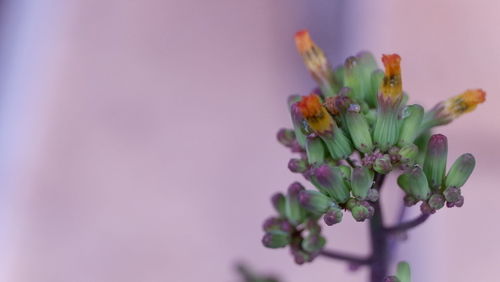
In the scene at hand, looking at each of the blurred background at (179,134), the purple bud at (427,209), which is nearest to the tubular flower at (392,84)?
the purple bud at (427,209)

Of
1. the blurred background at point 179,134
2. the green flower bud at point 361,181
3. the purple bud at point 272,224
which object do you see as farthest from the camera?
the blurred background at point 179,134

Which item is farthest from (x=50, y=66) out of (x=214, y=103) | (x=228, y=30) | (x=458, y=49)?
(x=458, y=49)

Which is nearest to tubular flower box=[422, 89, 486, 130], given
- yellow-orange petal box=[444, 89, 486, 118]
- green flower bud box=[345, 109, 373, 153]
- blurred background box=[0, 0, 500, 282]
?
yellow-orange petal box=[444, 89, 486, 118]

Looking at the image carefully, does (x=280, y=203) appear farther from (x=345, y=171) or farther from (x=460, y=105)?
(x=460, y=105)

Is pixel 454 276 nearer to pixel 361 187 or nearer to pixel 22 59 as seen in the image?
pixel 361 187

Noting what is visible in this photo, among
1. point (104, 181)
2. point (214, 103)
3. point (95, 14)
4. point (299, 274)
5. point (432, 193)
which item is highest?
point (95, 14)

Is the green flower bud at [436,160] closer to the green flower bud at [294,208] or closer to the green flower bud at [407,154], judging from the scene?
the green flower bud at [407,154]
